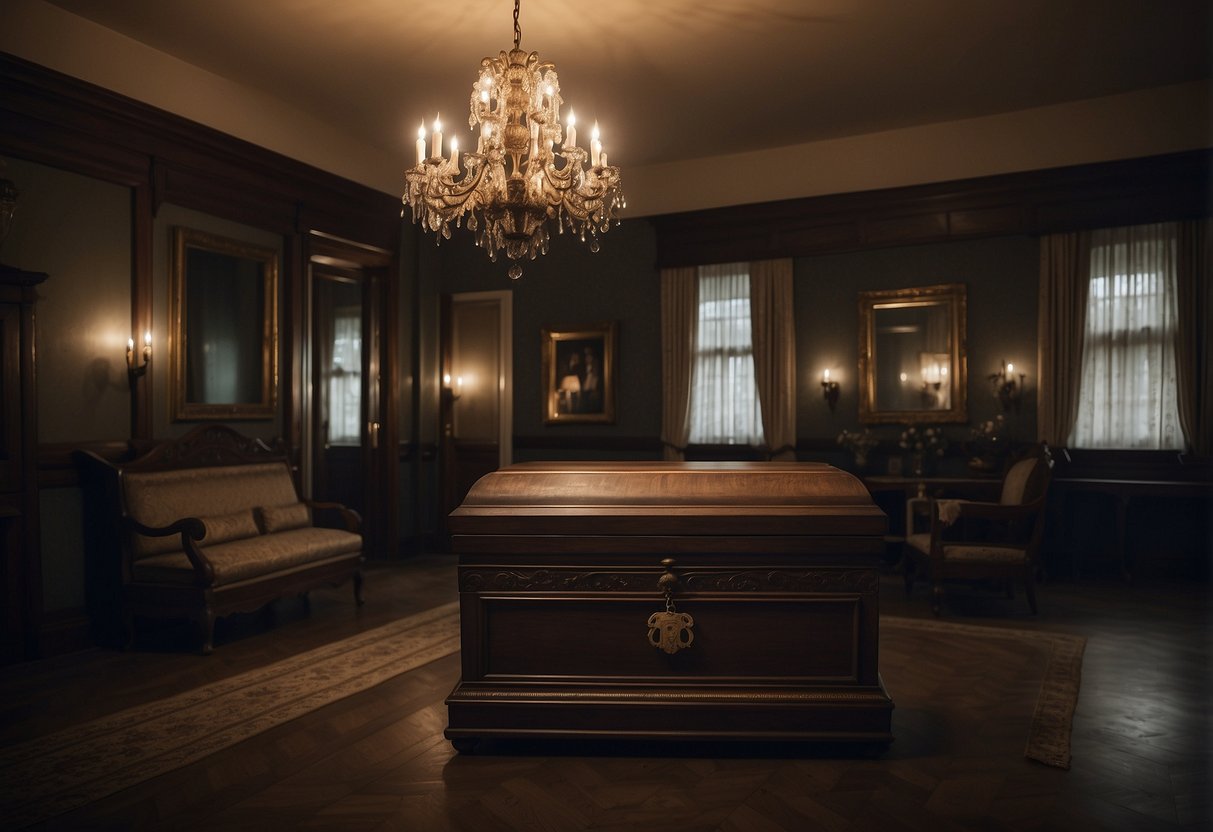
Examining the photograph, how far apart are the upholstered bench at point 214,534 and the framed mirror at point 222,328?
1.14ft

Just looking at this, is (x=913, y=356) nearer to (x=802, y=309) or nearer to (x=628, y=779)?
(x=802, y=309)

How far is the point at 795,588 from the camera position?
3.02m

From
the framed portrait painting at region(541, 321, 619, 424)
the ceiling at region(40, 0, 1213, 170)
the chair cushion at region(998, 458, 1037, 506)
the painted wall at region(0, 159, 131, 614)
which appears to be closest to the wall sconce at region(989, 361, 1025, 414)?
the chair cushion at region(998, 458, 1037, 506)

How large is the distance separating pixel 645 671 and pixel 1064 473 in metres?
4.80

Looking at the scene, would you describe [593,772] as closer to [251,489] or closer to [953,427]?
[251,489]

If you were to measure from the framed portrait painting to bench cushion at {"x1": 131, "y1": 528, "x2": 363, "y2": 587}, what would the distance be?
291cm

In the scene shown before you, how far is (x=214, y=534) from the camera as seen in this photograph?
5.04 meters

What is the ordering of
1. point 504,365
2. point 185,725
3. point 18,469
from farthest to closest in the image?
point 504,365 → point 18,469 → point 185,725

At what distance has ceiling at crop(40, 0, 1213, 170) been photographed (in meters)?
4.86

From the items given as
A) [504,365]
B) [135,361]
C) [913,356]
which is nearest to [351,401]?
[504,365]

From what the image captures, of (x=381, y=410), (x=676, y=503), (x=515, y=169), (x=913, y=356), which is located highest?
(x=515, y=169)

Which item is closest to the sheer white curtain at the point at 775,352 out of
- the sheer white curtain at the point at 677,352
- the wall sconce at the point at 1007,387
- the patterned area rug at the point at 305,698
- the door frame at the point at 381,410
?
the sheer white curtain at the point at 677,352

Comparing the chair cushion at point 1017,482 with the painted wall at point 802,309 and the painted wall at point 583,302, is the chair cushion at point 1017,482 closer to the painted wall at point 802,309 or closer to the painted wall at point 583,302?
the painted wall at point 802,309

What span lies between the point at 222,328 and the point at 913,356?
17.7 ft
